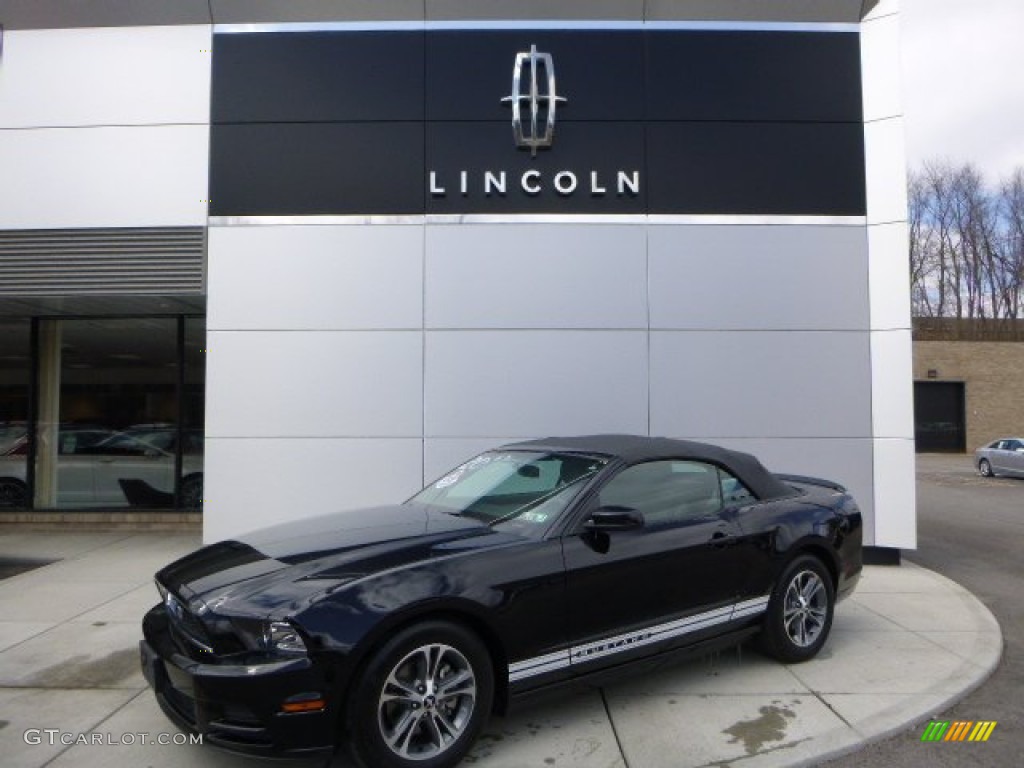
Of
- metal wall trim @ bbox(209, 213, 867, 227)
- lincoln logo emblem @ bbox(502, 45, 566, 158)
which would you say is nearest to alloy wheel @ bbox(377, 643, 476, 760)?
metal wall trim @ bbox(209, 213, 867, 227)

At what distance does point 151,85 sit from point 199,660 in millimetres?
7638

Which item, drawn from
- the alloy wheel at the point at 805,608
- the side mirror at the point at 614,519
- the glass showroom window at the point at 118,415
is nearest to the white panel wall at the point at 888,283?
the alloy wheel at the point at 805,608

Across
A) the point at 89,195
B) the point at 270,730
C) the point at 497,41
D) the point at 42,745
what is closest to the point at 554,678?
the point at 270,730

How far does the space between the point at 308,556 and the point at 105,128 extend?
727cm

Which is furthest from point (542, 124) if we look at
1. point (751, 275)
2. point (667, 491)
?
point (667, 491)

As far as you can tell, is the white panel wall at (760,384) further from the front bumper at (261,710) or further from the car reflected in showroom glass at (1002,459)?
the car reflected in showroom glass at (1002,459)

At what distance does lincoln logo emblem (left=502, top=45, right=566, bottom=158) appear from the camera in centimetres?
831

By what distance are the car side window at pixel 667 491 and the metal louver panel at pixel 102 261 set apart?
20.1 ft

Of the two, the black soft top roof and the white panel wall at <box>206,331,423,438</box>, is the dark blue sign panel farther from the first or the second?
the black soft top roof

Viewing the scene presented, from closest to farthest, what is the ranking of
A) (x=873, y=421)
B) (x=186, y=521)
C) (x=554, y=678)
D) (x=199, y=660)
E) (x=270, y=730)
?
(x=270, y=730)
(x=199, y=660)
(x=554, y=678)
(x=873, y=421)
(x=186, y=521)

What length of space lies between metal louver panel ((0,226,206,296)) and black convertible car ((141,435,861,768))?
5.14 metres

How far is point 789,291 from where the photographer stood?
8344mm

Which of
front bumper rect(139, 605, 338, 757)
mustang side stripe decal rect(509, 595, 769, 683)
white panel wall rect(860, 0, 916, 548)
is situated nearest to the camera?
front bumper rect(139, 605, 338, 757)

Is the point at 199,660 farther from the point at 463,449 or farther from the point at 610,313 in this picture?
the point at 610,313
